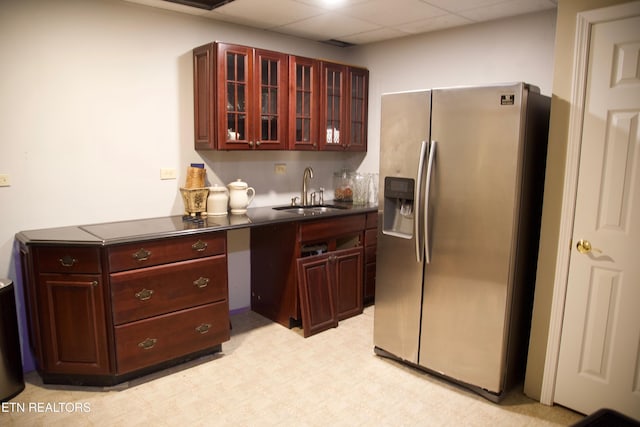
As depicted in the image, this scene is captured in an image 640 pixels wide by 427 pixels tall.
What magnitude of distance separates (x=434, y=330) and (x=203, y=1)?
2.76 metres

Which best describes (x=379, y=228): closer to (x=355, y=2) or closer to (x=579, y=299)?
(x=579, y=299)

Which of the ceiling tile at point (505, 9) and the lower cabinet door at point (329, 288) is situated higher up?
the ceiling tile at point (505, 9)

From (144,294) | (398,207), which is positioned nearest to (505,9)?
(398,207)

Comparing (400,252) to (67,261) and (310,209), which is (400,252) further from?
(67,261)

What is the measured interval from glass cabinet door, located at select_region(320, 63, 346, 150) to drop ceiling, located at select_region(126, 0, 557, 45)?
341mm

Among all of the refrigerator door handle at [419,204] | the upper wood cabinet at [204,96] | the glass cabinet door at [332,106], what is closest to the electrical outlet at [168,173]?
the upper wood cabinet at [204,96]

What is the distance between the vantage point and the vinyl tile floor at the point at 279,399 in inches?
92.5

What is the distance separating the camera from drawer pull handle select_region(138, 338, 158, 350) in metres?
2.67

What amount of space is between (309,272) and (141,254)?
4.18 feet

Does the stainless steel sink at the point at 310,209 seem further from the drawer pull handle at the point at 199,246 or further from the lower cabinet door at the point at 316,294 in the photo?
the drawer pull handle at the point at 199,246

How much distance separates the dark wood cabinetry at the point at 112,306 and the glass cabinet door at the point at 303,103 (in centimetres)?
131

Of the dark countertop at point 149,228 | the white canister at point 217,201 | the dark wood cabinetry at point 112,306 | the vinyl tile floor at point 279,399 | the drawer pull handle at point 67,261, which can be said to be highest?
the white canister at point 217,201

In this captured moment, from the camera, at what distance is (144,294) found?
265 cm

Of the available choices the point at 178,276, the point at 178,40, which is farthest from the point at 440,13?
the point at 178,276
